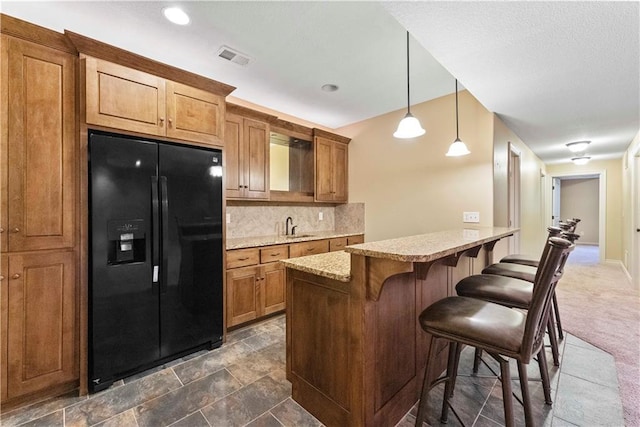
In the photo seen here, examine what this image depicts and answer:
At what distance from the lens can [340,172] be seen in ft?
14.0

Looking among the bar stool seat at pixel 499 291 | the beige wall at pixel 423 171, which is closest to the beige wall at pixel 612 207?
the beige wall at pixel 423 171

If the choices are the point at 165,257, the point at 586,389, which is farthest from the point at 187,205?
the point at 586,389

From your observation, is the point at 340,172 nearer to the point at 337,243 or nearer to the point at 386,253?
the point at 337,243

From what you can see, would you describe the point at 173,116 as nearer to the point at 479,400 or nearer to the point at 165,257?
the point at 165,257

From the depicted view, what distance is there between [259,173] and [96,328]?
2.06 m

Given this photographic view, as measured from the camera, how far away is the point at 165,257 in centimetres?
214

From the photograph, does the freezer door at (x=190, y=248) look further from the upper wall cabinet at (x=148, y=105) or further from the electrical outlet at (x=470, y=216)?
the electrical outlet at (x=470, y=216)

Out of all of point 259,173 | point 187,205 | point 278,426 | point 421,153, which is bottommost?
point 278,426

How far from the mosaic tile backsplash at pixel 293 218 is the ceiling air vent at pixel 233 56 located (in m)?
1.57

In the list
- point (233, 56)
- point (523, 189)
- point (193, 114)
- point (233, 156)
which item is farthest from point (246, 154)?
point (523, 189)

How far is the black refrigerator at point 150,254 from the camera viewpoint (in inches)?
73.9

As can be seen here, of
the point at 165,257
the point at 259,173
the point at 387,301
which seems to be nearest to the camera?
the point at 387,301

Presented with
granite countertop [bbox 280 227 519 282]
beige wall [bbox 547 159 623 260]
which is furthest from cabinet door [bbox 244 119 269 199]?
beige wall [bbox 547 159 623 260]

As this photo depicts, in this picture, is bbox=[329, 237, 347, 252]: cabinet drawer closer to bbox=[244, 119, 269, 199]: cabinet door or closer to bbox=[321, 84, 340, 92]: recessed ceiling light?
bbox=[244, 119, 269, 199]: cabinet door
